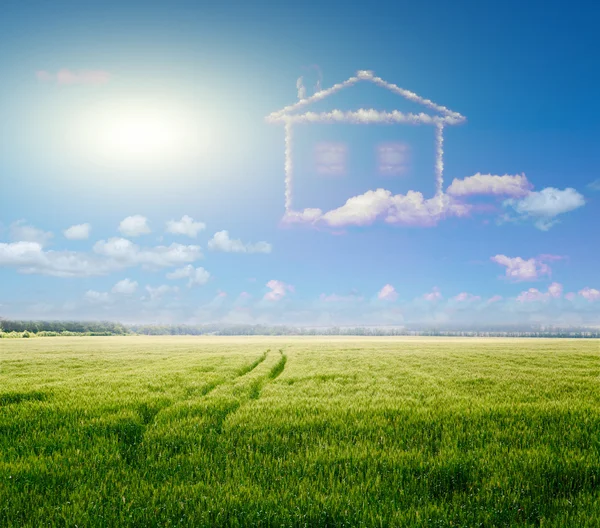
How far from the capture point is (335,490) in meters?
5.89

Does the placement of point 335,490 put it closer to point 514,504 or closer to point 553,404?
point 514,504

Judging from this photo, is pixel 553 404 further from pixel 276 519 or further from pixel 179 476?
pixel 179 476

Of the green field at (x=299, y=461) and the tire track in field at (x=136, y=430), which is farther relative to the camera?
the tire track in field at (x=136, y=430)

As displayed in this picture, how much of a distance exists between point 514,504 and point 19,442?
1024 centimetres

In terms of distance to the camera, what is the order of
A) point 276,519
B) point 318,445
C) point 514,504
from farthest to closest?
point 318,445 < point 514,504 < point 276,519

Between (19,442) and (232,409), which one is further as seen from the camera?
(232,409)

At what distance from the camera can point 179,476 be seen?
21.5 feet

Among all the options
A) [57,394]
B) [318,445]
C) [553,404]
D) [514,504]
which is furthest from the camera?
[57,394]

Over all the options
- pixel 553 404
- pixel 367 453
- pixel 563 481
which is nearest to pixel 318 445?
pixel 367 453

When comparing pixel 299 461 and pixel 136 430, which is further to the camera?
pixel 136 430

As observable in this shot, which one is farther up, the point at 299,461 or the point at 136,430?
the point at 299,461

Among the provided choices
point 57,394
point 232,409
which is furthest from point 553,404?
point 57,394

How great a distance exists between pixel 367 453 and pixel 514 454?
2.91 metres

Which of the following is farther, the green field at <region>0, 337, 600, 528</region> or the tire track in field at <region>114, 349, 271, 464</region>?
the tire track in field at <region>114, 349, 271, 464</region>
